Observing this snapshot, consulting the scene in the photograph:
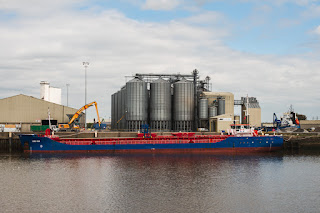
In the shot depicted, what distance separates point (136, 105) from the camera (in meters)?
90.2

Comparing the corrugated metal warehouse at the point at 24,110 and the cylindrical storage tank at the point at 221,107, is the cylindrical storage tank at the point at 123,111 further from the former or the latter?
the cylindrical storage tank at the point at 221,107

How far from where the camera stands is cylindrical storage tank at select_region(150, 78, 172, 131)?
91188 mm

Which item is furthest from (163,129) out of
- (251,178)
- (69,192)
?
(69,192)

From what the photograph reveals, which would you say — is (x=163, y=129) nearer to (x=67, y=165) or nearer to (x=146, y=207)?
(x=67, y=165)

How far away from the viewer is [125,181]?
38031 mm

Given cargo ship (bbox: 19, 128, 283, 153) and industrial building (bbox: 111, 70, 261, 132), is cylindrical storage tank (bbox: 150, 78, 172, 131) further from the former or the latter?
cargo ship (bbox: 19, 128, 283, 153)

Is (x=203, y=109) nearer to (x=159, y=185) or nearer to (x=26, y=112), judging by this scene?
(x=26, y=112)

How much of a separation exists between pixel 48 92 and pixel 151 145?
67.3 m

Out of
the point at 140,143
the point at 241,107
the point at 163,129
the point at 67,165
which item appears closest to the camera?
the point at 67,165

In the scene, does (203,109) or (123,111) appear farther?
(123,111)

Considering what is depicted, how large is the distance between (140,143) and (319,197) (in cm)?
3792

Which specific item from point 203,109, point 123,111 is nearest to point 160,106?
point 203,109

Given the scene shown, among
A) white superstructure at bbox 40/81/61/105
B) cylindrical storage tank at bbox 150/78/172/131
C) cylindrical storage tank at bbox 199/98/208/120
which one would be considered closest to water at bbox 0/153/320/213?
cylindrical storage tank at bbox 150/78/172/131

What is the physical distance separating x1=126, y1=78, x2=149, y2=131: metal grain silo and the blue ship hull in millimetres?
25261
